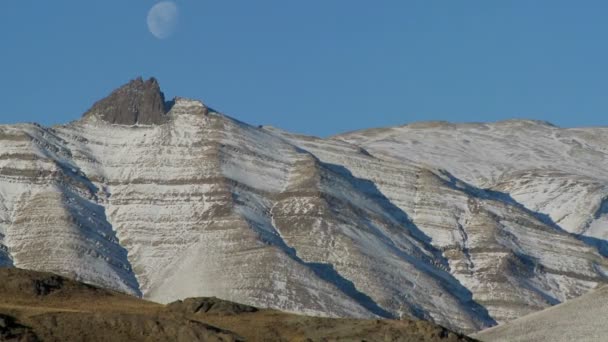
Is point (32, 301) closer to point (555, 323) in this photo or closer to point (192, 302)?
point (192, 302)

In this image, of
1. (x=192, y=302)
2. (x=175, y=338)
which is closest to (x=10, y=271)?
(x=192, y=302)

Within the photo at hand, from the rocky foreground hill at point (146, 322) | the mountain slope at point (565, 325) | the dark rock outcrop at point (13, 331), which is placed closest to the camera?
the dark rock outcrop at point (13, 331)

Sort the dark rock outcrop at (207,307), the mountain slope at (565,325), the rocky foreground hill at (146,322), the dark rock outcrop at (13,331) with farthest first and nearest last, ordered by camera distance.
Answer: the mountain slope at (565,325), the dark rock outcrop at (207,307), the rocky foreground hill at (146,322), the dark rock outcrop at (13,331)

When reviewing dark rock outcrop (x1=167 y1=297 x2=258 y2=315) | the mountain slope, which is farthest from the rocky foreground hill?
the mountain slope

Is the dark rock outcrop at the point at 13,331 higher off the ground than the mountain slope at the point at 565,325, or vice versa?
the mountain slope at the point at 565,325

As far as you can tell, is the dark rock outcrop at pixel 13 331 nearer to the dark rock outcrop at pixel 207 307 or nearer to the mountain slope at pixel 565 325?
the dark rock outcrop at pixel 207 307

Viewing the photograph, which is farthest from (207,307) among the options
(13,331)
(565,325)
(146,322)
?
(565,325)

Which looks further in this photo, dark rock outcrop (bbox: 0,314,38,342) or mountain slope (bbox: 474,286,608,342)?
mountain slope (bbox: 474,286,608,342)

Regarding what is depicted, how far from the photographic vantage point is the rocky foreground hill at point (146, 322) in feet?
279

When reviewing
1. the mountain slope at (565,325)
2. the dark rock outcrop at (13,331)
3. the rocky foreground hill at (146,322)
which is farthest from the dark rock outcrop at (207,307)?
the mountain slope at (565,325)

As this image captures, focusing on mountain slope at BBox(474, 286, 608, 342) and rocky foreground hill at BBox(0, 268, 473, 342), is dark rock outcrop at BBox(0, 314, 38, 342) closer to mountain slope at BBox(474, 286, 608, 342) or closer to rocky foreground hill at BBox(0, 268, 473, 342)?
rocky foreground hill at BBox(0, 268, 473, 342)

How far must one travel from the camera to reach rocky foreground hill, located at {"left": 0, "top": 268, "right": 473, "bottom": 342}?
84938 mm

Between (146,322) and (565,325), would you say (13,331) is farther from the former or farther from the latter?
(565,325)

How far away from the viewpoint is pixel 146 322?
86438mm
